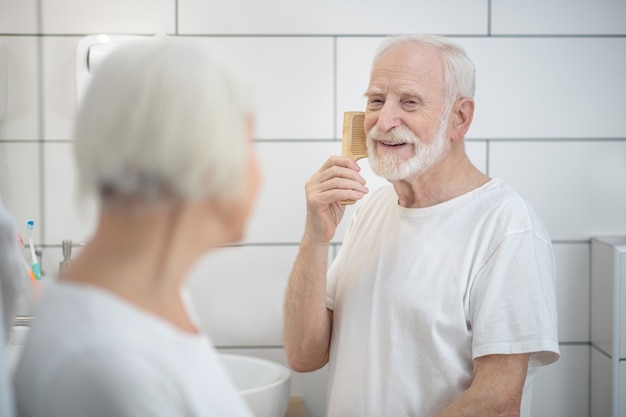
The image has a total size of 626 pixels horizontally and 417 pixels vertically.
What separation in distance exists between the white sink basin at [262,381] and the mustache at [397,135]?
0.54m

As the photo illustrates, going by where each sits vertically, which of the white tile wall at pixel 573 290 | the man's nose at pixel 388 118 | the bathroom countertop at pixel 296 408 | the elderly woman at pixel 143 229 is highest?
the man's nose at pixel 388 118

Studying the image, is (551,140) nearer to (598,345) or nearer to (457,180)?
(598,345)

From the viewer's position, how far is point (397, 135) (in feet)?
4.24

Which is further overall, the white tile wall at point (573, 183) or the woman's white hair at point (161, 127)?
the white tile wall at point (573, 183)

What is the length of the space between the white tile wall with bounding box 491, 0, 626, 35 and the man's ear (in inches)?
22.8

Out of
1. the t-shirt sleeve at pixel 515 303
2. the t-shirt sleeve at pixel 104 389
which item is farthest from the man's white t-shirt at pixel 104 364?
the t-shirt sleeve at pixel 515 303

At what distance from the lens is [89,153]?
0.51 metres

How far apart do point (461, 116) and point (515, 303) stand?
0.35m

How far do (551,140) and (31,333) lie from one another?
5.14 feet

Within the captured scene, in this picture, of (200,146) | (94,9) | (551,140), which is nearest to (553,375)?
(551,140)

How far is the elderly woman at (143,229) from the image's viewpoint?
0.49 meters

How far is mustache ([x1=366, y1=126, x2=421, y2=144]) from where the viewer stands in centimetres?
129

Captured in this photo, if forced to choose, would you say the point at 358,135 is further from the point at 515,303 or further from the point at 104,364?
the point at 104,364

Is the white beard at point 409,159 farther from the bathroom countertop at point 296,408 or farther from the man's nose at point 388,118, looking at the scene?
the bathroom countertop at point 296,408
